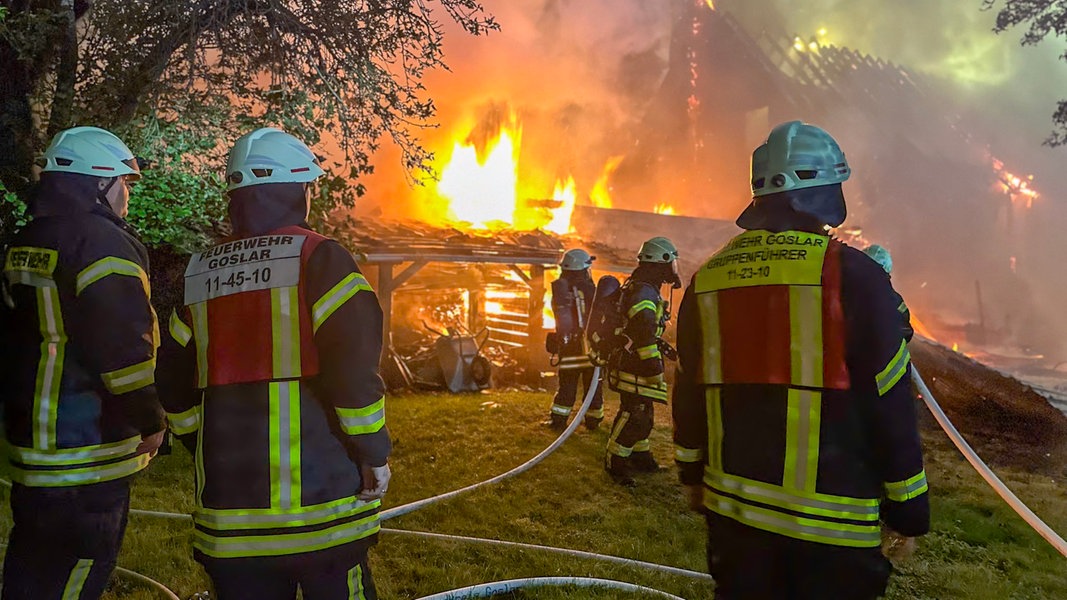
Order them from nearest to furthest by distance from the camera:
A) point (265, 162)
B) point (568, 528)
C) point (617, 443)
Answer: point (265, 162), point (568, 528), point (617, 443)

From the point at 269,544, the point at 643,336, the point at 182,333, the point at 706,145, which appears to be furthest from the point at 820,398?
the point at 706,145

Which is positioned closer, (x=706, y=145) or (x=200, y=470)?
(x=200, y=470)

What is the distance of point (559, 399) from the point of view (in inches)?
345

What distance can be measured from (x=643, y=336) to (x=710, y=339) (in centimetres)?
388

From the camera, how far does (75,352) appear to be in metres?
2.45

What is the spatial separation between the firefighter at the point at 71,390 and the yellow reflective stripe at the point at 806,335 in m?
2.47

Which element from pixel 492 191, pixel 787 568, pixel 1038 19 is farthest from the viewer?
pixel 492 191

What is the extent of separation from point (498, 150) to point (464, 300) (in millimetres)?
11218

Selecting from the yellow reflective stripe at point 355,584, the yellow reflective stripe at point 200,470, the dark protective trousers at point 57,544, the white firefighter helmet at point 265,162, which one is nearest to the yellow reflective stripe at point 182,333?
the yellow reflective stripe at point 200,470

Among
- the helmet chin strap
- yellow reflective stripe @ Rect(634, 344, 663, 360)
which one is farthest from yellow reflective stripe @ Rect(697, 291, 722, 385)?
yellow reflective stripe @ Rect(634, 344, 663, 360)

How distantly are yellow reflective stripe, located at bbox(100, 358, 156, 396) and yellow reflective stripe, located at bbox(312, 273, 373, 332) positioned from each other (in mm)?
907

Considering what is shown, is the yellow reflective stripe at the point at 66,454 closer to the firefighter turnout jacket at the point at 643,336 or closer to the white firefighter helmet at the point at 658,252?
the firefighter turnout jacket at the point at 643,336

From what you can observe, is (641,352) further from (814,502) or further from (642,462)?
(814,502)

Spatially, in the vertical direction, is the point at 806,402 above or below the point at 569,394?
above
